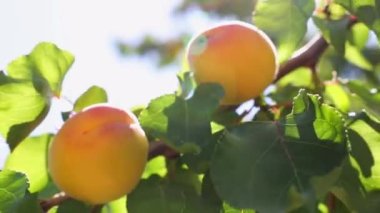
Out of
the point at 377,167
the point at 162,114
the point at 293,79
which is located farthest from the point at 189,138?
the point at 293,79

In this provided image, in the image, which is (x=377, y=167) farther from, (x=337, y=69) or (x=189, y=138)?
(x=337, y=69)

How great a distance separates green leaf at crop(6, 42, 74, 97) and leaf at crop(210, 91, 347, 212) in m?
0.25

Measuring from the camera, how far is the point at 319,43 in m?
0.71

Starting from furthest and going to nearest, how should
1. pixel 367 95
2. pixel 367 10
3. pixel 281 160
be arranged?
pixel 367 95 → pixel 367 10 → pixel 281 160

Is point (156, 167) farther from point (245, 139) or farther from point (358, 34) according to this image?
point (358, 34)

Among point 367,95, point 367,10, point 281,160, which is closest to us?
point 281,160

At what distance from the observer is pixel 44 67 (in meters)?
0.69

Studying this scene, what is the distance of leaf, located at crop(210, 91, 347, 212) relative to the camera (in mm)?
486

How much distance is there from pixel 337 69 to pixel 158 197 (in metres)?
0.38

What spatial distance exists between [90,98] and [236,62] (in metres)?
0.19

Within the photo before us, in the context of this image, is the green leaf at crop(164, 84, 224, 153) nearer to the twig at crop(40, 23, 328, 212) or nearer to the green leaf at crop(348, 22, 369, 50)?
the twig at crop(40, 23, 328, 212)

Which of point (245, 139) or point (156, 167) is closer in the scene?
point (245, 139)

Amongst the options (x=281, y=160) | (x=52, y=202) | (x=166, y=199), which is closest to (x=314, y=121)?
(x=281, y=160)

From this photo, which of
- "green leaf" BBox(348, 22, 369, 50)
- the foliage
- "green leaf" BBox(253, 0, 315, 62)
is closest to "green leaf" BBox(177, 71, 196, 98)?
the foliage
